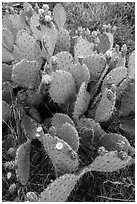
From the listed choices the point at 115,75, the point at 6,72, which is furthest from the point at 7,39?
the point at 115,75

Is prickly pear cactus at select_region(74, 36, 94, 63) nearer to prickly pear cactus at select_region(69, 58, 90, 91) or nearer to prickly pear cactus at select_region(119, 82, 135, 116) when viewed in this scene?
prickly pear cactus at select_region(69, 58, 90, 91)

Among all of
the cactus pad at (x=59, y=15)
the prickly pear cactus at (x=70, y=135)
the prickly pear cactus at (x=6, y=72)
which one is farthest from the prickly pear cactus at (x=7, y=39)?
the prickly pear cactus at (x=70, y=135)

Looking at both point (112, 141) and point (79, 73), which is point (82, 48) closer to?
point (79, 73)

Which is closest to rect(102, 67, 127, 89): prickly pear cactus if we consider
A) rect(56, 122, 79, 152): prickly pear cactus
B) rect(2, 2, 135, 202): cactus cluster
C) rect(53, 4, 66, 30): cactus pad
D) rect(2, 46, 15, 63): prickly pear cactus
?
rect(2, 2, 135, 202): cactus cluster

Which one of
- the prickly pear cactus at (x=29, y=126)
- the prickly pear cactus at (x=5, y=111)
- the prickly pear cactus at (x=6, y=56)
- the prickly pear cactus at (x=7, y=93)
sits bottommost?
the prickly pear cactus at (x=29, y=126)

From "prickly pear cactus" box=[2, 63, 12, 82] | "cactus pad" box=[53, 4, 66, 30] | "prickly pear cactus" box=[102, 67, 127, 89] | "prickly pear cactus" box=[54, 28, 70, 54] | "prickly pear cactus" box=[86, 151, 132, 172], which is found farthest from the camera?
"cactus pad" box=[53, 4, 66, 30]

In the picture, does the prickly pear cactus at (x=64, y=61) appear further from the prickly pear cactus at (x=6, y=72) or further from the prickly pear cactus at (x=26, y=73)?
the prickly pear cactus at (x=6, y=72)
